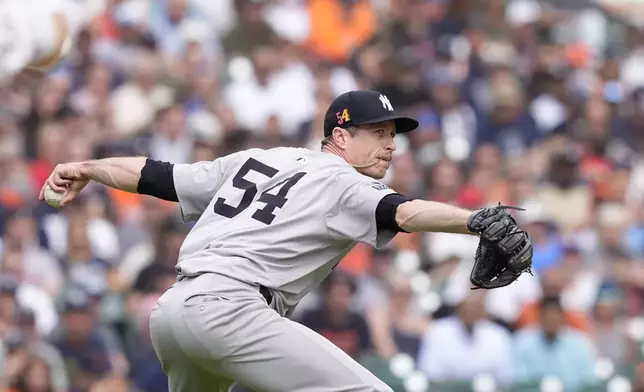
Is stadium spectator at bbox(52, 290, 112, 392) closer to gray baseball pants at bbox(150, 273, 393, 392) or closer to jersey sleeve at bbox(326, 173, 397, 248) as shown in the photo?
gray baseball pants at bbox(150, 273, 393, 392)

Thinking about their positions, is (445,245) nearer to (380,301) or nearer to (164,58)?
(380,301)

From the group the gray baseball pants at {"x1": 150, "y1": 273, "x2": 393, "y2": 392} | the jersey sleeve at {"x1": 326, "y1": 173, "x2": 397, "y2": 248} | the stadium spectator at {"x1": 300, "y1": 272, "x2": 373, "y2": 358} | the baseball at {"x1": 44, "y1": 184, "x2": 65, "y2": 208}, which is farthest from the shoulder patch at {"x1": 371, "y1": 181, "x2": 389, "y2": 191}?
the stadium spectator at {"x1": 300, "y1": 272, "x2": 373, "y2": 358}

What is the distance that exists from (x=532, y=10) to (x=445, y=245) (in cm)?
521

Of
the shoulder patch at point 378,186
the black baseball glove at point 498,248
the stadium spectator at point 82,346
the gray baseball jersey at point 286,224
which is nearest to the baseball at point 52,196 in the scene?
the gray baseball jersey at point 286,224

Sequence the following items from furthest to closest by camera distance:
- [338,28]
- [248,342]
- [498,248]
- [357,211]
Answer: [338,28], [357,211], [248,342], [498,248]

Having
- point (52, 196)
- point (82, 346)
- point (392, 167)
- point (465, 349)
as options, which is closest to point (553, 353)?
point (465, 349)

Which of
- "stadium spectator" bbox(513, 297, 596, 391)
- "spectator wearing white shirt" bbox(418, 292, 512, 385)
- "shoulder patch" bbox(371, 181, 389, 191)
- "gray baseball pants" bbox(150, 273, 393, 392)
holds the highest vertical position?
"shoulder patch" bbox(371, 181, 389, 191)

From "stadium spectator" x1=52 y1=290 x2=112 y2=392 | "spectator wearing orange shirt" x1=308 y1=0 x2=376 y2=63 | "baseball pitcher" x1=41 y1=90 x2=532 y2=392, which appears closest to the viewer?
"baseball pitcher" x1=41 y1=90 x2=532 y2=392

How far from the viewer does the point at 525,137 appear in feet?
46.0

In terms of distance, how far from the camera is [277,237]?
6.11m

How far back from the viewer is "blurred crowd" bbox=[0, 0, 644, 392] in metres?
10.5

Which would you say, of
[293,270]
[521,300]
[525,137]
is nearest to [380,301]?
[521,300]

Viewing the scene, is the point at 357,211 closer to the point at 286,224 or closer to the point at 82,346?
the point at 286,224

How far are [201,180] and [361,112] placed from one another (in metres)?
0.83
